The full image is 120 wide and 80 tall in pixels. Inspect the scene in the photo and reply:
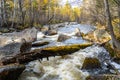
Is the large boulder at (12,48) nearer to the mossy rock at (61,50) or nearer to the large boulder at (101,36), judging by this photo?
the mossy rock at (61,50)

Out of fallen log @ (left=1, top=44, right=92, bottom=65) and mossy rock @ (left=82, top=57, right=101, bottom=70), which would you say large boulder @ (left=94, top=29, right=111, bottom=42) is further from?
mossy rock @ (left=82, top=57, right=101, bottom=70)

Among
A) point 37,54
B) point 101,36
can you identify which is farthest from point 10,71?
point 101,36

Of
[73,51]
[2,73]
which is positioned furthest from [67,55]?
[2,73]

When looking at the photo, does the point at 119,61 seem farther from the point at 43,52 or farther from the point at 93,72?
the point at 43,52

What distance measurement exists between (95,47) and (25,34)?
15.3ft

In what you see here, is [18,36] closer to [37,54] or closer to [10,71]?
[37,54]

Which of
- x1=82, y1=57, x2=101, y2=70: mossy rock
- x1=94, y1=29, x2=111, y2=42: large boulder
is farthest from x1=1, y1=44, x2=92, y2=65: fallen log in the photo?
x1=94, y1=29, x2=111, y2=42: large boulder

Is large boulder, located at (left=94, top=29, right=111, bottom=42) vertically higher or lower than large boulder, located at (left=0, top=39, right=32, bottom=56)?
lower

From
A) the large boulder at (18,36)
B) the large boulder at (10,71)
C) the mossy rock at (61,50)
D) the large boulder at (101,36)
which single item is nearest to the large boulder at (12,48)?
the large boulder at (18,36)

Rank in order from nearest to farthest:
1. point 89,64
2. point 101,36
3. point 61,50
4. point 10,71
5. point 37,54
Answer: point 10,71, point 37,54, point 89,64, point 61,50, point 101,36

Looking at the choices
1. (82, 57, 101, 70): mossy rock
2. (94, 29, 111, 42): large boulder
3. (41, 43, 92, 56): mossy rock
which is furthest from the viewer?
(94, 29, 111, 42): large boulder

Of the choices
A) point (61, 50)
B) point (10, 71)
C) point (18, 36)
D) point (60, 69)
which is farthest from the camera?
point (18, 36)

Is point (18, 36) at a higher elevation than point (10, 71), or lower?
lower

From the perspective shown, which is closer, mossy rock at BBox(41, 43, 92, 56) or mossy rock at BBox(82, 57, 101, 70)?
mossy rock at BBox(82, 57, 101, 70)
